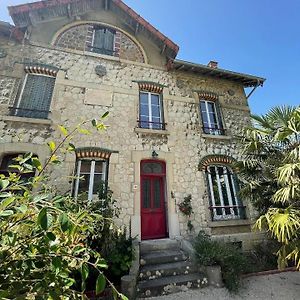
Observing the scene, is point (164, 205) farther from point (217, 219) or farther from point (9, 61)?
point (9, 61)

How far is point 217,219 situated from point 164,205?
1821mm

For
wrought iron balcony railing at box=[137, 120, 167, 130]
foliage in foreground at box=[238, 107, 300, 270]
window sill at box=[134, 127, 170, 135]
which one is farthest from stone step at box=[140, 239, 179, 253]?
wrought iron balcony railing at box=[137, 120, 167, 130]

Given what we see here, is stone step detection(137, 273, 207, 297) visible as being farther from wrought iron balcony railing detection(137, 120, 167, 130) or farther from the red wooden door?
wrought iron balcony railing detection(137, 120, 167, 130)

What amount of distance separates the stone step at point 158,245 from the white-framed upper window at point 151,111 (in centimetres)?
376

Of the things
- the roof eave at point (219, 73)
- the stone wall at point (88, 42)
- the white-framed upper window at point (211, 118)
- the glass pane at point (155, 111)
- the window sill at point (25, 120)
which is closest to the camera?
the window sill at point (25, 120)

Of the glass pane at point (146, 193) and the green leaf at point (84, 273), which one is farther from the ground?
the glass pane at point (146, 193)

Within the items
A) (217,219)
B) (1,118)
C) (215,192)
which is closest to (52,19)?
(1,118)

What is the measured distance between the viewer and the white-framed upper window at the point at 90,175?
575cm

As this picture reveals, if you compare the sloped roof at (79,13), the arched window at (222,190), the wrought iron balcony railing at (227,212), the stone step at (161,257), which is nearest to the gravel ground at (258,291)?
the stone step at (161,257)

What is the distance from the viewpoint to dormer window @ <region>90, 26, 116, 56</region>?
7.56m

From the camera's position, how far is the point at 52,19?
7.38 meters

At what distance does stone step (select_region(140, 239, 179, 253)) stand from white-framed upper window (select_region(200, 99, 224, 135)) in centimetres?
427

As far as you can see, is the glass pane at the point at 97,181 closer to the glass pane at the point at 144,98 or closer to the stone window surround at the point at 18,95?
the stone window surround at the point at 18,95

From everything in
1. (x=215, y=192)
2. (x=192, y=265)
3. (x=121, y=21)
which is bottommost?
(x=192, y=265)
